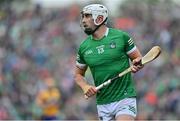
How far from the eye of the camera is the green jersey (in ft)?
41.0

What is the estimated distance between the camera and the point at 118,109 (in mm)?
12516

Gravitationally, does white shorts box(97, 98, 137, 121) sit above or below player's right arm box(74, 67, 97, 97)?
below

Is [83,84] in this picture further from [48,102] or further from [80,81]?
[48,102]

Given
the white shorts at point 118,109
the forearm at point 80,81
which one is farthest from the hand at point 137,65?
the forearm at point 80,81

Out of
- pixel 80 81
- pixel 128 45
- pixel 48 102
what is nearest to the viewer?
pixel 128 45

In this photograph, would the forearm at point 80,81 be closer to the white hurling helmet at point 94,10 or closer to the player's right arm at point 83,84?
the player's right arm at point 83,84

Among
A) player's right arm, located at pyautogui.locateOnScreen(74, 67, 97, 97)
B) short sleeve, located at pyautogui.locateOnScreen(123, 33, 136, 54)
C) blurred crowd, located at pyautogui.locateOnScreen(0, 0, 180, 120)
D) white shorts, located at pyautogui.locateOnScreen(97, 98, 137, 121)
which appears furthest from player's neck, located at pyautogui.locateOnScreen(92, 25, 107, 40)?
blurred crowd, located at pyautogui.locateOnScreen(0, 0, 180, 120)

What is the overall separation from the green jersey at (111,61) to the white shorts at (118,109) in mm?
58

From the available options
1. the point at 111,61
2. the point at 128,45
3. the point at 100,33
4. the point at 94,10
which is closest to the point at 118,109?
the point at 111,61

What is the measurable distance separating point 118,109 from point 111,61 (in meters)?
0.64

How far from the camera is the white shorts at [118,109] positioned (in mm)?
12469

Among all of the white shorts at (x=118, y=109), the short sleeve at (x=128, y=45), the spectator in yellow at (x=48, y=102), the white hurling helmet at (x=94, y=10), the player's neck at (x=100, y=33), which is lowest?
the spectator in yellow at (x=48, y=102)

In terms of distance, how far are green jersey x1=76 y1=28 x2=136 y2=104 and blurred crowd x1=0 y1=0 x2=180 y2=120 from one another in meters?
7.76

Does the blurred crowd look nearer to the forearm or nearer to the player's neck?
the forearm
